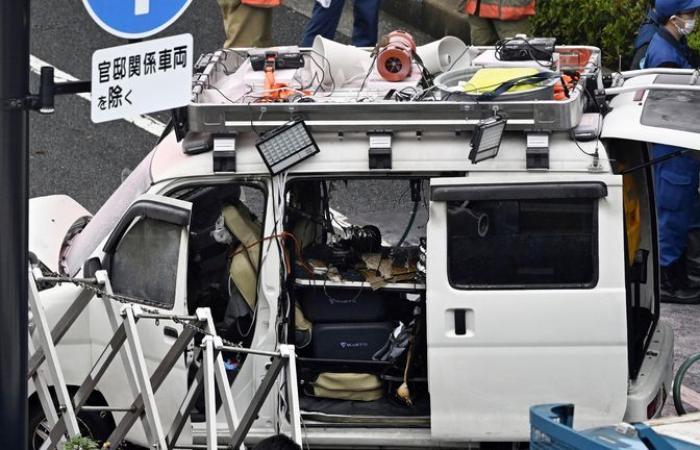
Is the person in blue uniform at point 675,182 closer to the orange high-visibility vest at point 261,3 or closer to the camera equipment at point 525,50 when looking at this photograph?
the camera equipment at point 525,50

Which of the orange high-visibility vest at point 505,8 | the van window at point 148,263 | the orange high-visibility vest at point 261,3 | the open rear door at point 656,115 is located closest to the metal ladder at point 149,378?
the van window at point 148,263

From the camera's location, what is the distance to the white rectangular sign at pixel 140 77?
455 centimetres

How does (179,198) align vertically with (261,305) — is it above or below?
above

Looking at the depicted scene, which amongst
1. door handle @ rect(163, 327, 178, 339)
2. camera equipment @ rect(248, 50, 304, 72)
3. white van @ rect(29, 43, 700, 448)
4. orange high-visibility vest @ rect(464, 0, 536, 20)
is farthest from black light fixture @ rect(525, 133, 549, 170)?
orange high-visibility vest @ rect(464, 0, 536, 20)

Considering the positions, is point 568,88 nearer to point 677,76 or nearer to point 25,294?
point 677,76

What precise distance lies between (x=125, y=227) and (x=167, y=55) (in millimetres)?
2737

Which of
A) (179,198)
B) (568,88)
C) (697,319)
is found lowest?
(697,319)

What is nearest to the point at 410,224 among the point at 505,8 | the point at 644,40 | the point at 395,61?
the point at 395,61

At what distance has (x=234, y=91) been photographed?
7.66 meters

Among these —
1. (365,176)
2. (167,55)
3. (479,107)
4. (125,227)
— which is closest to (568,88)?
(479,107)

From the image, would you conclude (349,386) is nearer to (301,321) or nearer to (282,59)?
(301,321)

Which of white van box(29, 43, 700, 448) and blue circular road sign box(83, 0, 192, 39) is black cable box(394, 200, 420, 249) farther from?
blue circular road sign box(83, 0, 192, 39)

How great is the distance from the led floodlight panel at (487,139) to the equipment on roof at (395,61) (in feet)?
3.27

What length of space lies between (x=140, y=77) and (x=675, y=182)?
6.29 m
